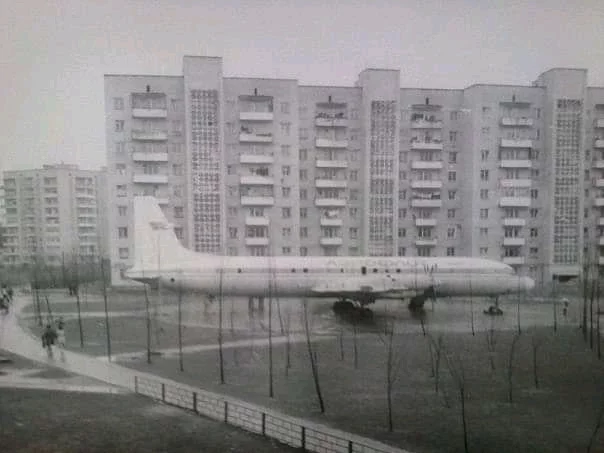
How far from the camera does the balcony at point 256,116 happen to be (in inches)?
490

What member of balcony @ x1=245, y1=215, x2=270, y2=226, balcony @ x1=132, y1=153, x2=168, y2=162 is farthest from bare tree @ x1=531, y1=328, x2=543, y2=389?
balcony @ x1=132, y1=153, x2=168, y2=162

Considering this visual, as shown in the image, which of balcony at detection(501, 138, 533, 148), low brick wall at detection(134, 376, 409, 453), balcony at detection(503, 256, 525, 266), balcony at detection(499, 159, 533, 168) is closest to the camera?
low brick wall at detection(134, 376, 409, 453)

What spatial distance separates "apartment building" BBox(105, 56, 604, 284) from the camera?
1144cm

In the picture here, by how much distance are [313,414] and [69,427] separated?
345 centimetres

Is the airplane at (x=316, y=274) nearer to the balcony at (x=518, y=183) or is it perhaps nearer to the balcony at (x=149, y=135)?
the balcony at (x=149, y=135)

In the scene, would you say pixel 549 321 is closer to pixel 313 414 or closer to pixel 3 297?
pixel 313 414

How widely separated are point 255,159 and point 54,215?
5.19m

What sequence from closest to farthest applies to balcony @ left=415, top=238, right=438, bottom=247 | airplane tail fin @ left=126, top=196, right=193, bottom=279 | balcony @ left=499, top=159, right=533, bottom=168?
1. balcony @ left=499, top=159, right=533, bottom=168
2. airplane tail fin @ left=126, top=196, right=193, bottom=279
3. balcony @ left=415, top=238, right=438, bottom=247

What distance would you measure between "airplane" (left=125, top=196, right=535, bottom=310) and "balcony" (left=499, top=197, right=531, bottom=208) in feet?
8.94

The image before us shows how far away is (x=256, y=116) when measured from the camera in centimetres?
1261

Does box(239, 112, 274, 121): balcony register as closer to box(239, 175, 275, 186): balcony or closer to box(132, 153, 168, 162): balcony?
box(239, 175, 275, 186): balcony

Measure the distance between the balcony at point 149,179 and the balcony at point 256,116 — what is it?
2.60 m

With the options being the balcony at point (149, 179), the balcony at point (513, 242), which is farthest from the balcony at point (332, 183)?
the balcony at point (513, 242)

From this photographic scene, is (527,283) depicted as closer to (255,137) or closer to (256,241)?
(256,241)
